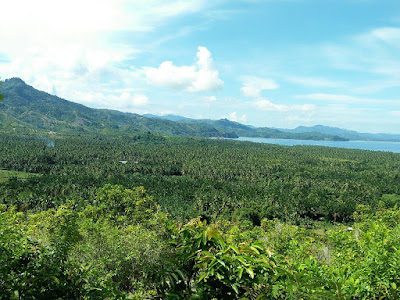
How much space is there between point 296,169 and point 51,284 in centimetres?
14463

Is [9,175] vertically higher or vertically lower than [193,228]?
lower

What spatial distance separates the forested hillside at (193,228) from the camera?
3.39 meters

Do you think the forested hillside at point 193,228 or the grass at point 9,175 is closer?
the forested hillside at point 193,228

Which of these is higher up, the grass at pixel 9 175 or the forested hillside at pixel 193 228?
the forested hillside at pixel 193 228

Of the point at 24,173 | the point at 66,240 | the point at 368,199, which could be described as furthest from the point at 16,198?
the point at 368,199

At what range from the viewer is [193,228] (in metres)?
3.70

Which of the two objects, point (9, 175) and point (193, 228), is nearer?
point (193, 228)

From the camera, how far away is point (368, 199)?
89312 millimetres

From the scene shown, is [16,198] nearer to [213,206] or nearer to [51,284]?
[213,206]

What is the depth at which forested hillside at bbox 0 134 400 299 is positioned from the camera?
134 inches

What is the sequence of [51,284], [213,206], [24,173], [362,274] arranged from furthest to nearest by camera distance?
[24,173], [213,206], [362,274], [51,284]

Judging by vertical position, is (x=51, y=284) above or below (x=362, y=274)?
above

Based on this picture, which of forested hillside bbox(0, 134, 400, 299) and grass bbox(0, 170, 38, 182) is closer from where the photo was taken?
forested hillside bbox(0, 134, 400, 299)

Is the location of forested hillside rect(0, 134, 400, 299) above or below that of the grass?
above
